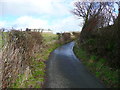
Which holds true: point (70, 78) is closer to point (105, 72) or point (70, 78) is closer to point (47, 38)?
point (105, 72)

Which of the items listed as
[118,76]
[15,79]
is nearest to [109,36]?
[118,76]

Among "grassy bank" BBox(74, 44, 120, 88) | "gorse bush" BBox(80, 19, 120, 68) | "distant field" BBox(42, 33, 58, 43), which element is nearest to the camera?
"grassy bank" BBox(74, 44, 120, 88)

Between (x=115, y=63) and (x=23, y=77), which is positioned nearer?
(x=23, y=77)

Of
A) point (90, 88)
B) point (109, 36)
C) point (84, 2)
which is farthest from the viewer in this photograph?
point (84, 2)

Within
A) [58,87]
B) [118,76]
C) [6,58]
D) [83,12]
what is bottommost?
[58,87]

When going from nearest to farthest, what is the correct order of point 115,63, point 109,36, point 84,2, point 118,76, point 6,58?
point 6,58 → point 118,76 → point 115,63 → point 109,36 → point 84,2

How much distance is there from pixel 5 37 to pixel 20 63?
5.12 ft

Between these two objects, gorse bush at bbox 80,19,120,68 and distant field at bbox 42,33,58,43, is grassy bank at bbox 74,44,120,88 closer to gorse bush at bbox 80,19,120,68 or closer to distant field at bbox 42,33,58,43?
gorse bush at bbox 80,19,120,68

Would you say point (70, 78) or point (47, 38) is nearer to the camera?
point (70, 78)

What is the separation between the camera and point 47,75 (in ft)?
27.5

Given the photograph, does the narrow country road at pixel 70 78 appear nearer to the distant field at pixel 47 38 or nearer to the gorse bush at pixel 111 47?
the gorse bush at pixel 111 47

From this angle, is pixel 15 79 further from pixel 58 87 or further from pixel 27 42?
pixel 27 42

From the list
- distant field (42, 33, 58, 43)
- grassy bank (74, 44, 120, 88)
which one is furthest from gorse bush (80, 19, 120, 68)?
distant field (42, 33, 58, 43)

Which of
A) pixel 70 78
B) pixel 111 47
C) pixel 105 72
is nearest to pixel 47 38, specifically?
pixel 111 47
